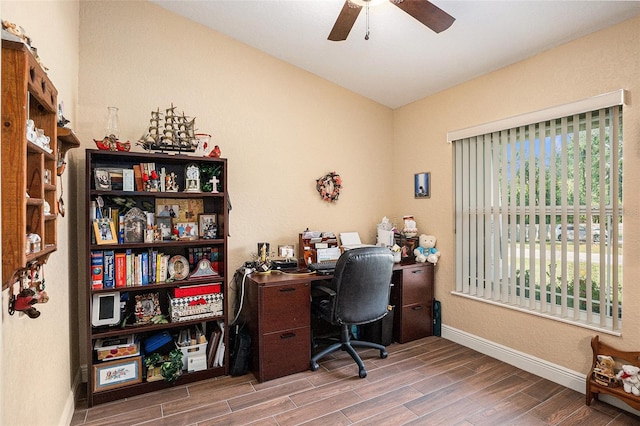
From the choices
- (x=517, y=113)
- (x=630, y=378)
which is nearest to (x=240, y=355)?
(x=630, y=378)

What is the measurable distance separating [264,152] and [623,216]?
107 inches

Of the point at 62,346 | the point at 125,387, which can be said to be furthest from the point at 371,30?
the point at 125,387

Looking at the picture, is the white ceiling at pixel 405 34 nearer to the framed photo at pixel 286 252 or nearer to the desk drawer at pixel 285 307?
the framed photo at pixel 286 252

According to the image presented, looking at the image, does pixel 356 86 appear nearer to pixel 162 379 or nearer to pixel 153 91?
pixel 153 91

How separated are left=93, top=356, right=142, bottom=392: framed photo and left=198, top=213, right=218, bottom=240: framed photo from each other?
96 cm

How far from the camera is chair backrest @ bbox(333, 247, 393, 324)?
2.50 metres

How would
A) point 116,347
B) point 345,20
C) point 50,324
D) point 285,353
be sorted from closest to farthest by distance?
point 50,324 → point 345,20 → point 116,347 → point 285,353

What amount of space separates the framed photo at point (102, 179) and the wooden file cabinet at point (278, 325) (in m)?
1.20

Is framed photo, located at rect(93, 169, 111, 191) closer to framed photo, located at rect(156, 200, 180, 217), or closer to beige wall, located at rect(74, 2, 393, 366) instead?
beige wall, located at rect(74, 2, 393, 366)

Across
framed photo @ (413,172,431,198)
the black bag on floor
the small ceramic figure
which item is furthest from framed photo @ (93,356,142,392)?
framed photo @ (413,172,431,198)

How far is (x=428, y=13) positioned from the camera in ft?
6.10

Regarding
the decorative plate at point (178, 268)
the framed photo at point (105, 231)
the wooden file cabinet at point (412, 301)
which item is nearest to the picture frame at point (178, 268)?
the decorative plate at point (178, 268)

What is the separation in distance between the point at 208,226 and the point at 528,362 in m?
2.72

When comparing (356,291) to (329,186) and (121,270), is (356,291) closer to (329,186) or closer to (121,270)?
(329,186)
